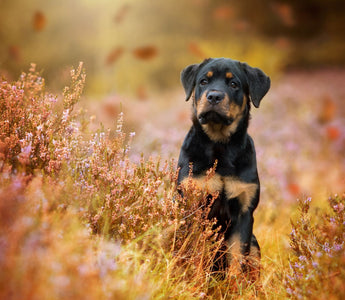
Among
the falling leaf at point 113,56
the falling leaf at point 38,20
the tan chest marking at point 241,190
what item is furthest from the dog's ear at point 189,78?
the falling leaf at point 38,20

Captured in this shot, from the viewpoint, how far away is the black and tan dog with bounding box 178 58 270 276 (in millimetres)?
2764

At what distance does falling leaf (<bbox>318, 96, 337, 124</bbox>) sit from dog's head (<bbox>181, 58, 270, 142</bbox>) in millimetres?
6333

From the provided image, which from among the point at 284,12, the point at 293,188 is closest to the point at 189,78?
the point at 293,188

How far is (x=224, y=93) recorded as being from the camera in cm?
290

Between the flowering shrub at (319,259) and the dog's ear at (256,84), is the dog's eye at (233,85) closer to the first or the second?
the dog's ear at (256,84)

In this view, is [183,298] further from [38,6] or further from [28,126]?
[38,6]

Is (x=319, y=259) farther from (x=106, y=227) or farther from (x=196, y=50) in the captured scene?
(x=196, y=50)

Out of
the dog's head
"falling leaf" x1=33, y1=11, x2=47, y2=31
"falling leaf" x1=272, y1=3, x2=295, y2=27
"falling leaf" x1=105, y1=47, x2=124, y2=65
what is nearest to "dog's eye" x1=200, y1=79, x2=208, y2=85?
the dog's head

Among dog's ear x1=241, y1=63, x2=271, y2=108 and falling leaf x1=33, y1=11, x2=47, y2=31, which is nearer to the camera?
dog's ear x1=241, y1=63, x2=271, y2=108

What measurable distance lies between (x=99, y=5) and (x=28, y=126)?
43.2 feet

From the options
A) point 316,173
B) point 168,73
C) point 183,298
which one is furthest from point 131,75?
point 183,298

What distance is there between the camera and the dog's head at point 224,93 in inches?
114

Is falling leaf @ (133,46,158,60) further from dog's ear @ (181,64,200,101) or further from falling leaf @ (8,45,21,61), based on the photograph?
dog's ear @ (181,64,200,101)

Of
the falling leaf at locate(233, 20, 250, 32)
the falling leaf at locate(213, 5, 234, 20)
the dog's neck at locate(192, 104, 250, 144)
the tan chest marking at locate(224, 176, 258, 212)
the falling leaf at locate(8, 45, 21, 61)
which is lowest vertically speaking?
the tan chest marking at locate(224, 176, 258, 212)
